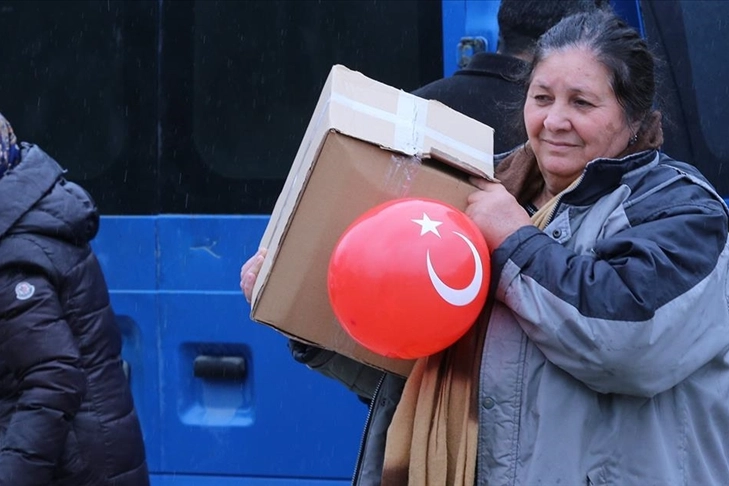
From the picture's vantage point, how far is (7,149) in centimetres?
323

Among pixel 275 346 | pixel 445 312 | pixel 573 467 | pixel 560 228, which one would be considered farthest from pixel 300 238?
pixel 275 346

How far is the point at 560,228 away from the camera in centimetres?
203

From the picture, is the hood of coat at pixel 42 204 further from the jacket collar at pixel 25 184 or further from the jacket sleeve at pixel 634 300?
the jacket sleeve at pixel 634 300

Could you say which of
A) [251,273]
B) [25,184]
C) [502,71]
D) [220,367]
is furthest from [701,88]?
[25,184]

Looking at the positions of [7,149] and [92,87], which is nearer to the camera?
[7,149]

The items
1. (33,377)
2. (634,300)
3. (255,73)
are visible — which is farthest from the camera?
(255,73)

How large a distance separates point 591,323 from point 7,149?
192 cm

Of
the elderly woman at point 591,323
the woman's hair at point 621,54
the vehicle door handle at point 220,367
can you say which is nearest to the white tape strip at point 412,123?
the elderly woman at point 591,323

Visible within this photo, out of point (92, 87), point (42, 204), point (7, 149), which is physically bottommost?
point (42, 204)

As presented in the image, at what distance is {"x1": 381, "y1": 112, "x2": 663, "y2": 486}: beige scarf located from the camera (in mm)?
1991

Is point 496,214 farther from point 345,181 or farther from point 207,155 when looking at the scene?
point 207,155

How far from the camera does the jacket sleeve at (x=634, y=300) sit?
6.08 feet

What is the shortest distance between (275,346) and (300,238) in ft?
5.40

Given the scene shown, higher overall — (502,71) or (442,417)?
(502,71)
